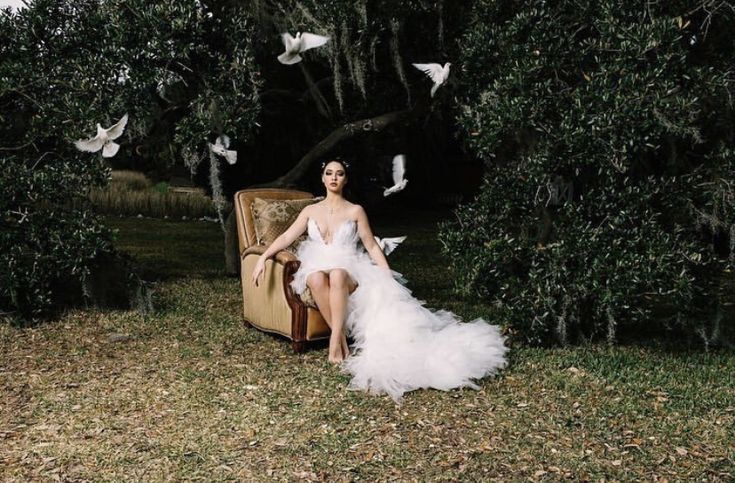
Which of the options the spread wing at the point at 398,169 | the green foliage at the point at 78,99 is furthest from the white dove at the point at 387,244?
the green foliage at the point at 78,99

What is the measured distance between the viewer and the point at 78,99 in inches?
219

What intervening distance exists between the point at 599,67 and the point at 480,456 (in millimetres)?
2624

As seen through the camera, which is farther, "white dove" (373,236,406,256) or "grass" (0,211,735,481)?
"white dove" (373,236,406,256)

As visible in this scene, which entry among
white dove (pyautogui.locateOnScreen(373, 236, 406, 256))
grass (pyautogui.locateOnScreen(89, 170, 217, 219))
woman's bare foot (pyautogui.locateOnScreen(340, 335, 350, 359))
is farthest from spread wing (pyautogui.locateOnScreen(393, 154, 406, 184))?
grass (pyautogui.locateOnScreen(89, 170, 217, 219))

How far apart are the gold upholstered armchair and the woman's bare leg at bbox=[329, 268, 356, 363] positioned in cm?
23

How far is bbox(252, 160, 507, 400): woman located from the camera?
4172 mm

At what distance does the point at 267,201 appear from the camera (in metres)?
5.61

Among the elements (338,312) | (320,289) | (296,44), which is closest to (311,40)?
(296,44)

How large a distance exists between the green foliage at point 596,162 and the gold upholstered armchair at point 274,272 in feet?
3.78

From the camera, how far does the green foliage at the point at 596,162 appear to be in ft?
14.5

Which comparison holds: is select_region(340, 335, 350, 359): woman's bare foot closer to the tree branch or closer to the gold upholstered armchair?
the gold upholstered armchair

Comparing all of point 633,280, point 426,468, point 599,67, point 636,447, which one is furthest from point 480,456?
point 599,67

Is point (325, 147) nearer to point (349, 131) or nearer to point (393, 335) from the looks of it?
point (349, 131)

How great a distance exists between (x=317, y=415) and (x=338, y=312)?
100 cm
